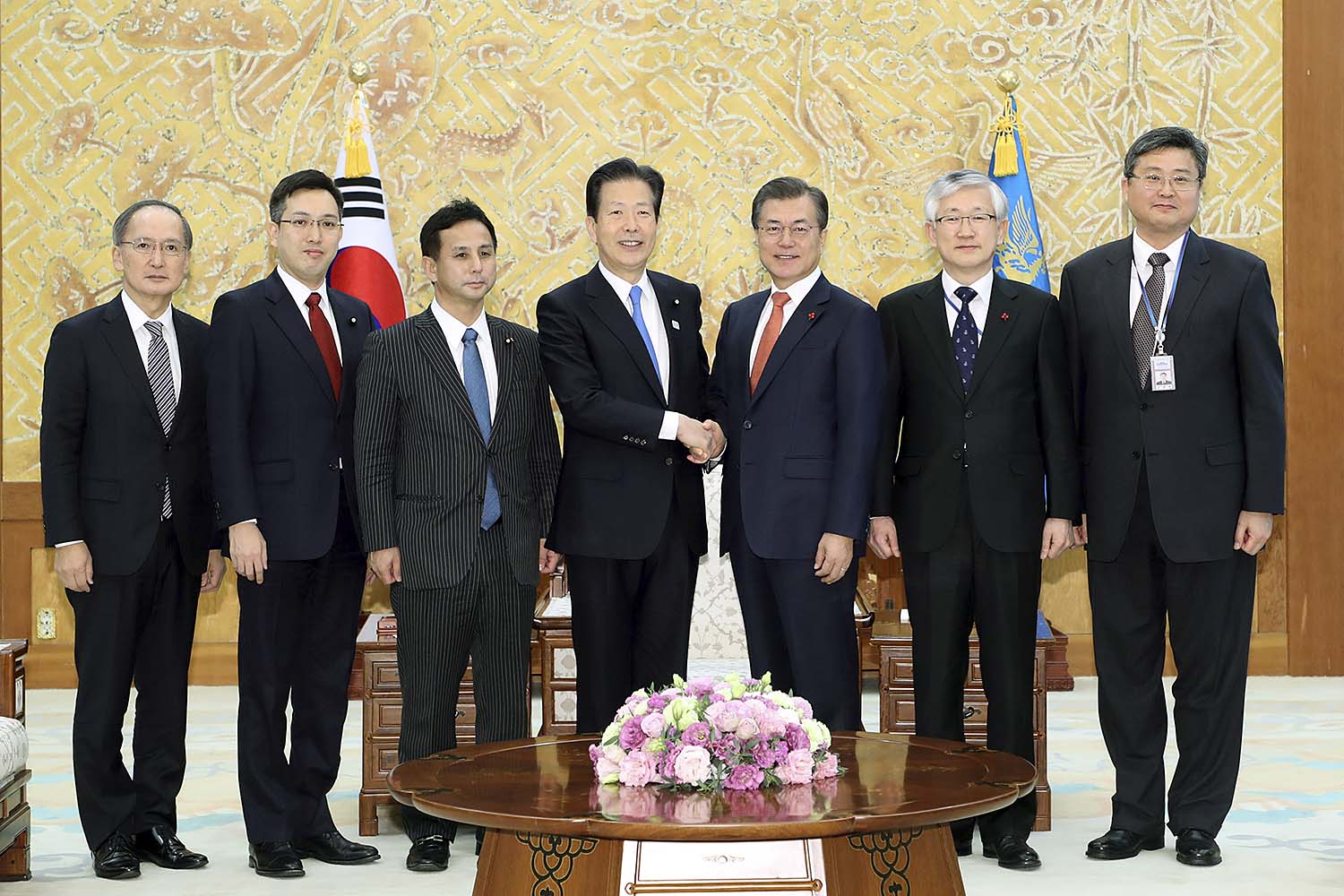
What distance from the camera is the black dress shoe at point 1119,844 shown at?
138 inches

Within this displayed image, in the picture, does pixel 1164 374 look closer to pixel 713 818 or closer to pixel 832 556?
pixel 832 556

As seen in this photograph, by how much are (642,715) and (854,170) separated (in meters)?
4.36

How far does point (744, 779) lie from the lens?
7.57 ft

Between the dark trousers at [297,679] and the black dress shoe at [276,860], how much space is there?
0.7 inches

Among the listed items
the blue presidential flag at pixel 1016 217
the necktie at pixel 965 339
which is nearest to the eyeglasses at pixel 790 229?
the necktie at pixel 965 339

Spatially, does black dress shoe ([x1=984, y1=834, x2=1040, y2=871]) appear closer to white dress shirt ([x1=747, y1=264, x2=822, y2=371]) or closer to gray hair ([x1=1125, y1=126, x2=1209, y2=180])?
white dress shirt ([x1=747, y1=264, x2=822, y2=371])

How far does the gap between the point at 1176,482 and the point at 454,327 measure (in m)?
1.76

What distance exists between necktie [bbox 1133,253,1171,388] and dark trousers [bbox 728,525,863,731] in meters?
0.85

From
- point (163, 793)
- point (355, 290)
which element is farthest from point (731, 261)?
point (163, 793)

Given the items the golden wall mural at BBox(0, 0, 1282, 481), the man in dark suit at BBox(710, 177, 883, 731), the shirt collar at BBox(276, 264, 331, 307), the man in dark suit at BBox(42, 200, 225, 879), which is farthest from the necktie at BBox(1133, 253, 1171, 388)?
the golden wall mural at BBox(0, 0, 1282, 481)

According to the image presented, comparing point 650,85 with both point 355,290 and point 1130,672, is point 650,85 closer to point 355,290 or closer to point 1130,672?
point 355,290

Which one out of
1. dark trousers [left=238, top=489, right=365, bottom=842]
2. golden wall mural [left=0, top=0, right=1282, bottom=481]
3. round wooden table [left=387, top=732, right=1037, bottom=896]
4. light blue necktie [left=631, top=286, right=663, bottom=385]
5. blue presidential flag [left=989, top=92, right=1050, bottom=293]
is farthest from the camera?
golden wall mural [left=0, top=0, right=1282, bottom=481]

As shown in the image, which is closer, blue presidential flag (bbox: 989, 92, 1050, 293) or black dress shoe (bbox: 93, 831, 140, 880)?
black dress shoe (bbox: 93, 831, 140, 880)

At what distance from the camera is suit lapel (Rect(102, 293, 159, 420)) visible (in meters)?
3.42
